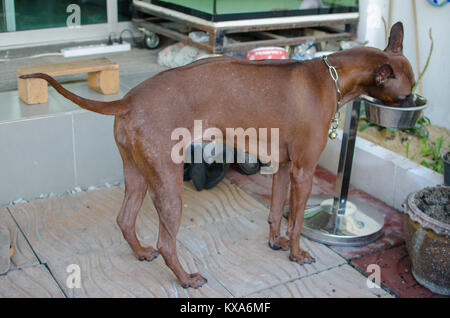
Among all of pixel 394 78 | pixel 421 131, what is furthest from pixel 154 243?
pixel 421 131

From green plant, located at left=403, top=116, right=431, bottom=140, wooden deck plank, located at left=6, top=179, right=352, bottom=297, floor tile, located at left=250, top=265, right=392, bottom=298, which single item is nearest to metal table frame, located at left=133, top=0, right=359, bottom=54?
green plant, located at left=403, top=116, right=431, bottom=140

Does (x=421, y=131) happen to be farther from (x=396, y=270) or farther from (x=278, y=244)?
(x=278, y=244)

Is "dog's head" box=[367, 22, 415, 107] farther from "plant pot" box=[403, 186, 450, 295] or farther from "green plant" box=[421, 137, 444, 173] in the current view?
"green plant" box=[421, 137, 444, 173]

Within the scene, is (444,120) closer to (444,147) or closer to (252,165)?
(444,147)

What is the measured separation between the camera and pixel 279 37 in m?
5.54

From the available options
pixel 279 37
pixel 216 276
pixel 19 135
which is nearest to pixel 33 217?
pixel 19 135

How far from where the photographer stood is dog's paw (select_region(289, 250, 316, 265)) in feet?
11.8

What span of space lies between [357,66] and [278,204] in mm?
1029

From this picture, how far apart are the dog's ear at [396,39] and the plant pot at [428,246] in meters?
0.95

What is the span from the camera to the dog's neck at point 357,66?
324cm

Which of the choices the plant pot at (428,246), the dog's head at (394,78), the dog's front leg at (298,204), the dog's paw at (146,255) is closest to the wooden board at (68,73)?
the dog's paw at (146,255)

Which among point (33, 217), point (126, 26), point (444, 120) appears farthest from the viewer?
point (126, 26)

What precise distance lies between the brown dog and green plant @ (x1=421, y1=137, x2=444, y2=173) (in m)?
1.42

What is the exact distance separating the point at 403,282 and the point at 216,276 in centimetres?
117
